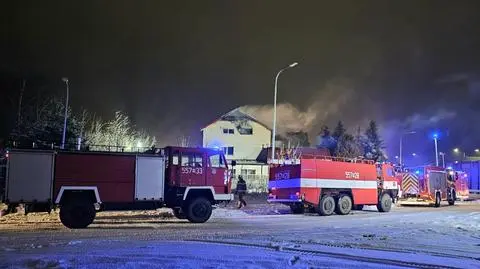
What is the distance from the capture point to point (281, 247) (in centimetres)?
1149

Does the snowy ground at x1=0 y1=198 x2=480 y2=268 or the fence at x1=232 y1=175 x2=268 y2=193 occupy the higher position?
the fence at x1=232 y1=175 x2=268 y2=193

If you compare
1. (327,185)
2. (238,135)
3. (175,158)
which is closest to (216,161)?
(175,158)

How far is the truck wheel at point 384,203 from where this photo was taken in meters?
26.7

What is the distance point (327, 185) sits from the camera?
23.9 metres

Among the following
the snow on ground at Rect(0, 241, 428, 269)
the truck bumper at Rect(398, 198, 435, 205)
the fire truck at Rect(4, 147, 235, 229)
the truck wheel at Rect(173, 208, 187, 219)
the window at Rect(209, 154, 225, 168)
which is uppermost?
the window at Rect(209, 154, 225, 168)

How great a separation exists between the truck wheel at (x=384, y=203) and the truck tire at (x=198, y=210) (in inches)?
467

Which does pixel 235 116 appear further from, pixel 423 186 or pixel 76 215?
pixel 76 215

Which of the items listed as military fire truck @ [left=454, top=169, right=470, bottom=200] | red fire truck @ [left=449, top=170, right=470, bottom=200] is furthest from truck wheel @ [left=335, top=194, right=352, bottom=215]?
red fire truck @ [left=449, top=170, right=470, bottom=200]

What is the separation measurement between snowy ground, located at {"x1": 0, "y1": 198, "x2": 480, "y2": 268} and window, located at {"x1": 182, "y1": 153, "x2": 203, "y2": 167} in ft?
7.17

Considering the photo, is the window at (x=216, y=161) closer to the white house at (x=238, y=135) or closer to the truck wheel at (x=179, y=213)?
the truck wheel at (x=179, y=213)

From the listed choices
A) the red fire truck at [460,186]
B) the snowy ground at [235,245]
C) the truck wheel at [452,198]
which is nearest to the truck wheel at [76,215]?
the snowy ground at [235,245]

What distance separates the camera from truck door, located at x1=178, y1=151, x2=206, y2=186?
721 inches

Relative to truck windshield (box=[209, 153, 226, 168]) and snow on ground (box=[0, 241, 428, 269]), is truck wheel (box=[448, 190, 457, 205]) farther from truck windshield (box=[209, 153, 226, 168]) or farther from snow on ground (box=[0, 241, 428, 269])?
snow on ground (box=[0, 241, 428, 269])

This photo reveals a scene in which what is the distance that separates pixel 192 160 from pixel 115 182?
10.1 ft
